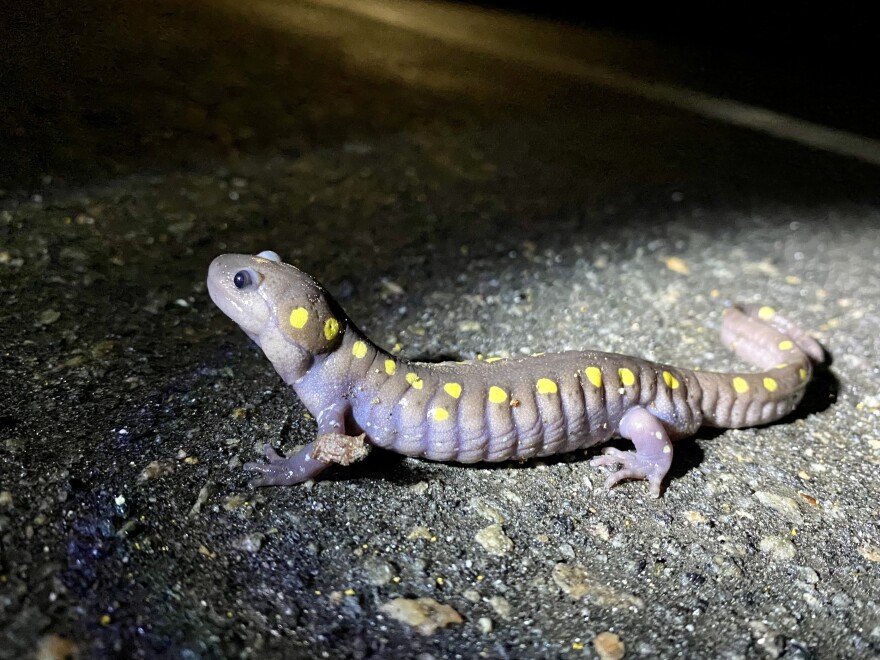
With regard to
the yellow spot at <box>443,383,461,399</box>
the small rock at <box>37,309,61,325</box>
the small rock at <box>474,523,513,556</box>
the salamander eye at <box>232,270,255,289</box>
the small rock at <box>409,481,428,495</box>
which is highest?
the salamander eye at <box>232,270,255,289</box>

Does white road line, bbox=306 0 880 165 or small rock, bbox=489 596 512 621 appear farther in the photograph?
white road line, bbox=306 0 880 165

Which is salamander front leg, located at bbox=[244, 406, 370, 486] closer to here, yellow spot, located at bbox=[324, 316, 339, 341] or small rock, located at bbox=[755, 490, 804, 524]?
yellow spot, located at bbox=[324, 316, 339, 341]

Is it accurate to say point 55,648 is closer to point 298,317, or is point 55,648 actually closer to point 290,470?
point 290,470

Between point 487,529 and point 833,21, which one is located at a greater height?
point 833,21

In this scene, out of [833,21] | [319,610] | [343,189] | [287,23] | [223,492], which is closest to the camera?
[319,610]

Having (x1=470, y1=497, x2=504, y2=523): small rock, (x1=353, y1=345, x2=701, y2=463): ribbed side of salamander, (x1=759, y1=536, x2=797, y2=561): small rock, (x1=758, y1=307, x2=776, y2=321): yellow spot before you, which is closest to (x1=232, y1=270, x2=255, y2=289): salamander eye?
(x1=353, y1=345, x2=701, y2=463): ribbed side of salamander

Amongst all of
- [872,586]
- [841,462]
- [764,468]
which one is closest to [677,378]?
[764,468]

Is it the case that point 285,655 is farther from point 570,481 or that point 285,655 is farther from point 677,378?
point 677,378
